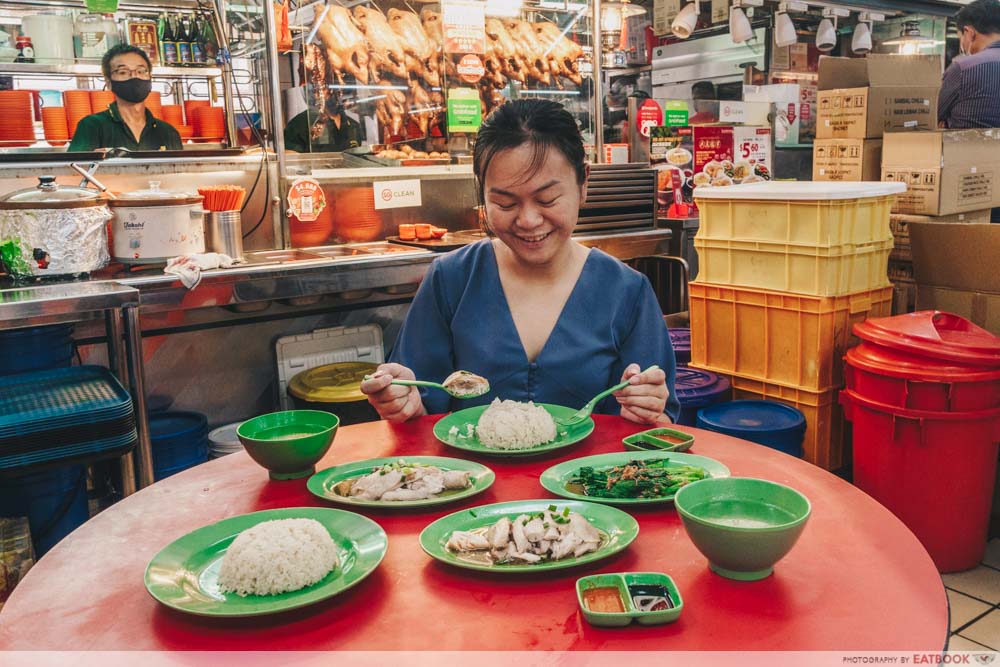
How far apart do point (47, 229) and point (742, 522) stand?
2932 millimetres

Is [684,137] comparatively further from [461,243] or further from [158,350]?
[158,350]

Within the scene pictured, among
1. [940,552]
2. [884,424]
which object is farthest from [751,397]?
[940,552]

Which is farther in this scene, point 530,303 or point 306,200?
point 306,200

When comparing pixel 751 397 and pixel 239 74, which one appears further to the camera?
pixel 239 74

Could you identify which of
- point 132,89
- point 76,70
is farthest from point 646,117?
point 76,70

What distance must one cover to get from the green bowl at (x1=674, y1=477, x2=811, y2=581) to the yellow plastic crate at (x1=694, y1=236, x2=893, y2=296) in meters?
2.27

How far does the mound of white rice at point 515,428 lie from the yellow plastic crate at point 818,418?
2.01m

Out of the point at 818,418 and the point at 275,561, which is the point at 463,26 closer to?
the point at 818,418

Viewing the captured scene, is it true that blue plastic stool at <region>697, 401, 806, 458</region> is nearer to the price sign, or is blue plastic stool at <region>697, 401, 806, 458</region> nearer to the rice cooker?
the rice cooker

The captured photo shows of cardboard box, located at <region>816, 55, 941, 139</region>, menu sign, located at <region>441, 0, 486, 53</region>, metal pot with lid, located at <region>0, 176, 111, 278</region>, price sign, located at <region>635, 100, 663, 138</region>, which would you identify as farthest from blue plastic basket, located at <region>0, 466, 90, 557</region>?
price sign, located at <region>635, 100, 663, 138</region>

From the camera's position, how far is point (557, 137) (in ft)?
6.26

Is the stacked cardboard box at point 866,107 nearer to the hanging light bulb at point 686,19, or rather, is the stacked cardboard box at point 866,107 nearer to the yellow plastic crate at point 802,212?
the yellow plastic crate at point 802,212

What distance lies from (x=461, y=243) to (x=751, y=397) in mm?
1646

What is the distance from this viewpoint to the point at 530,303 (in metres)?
2.11
